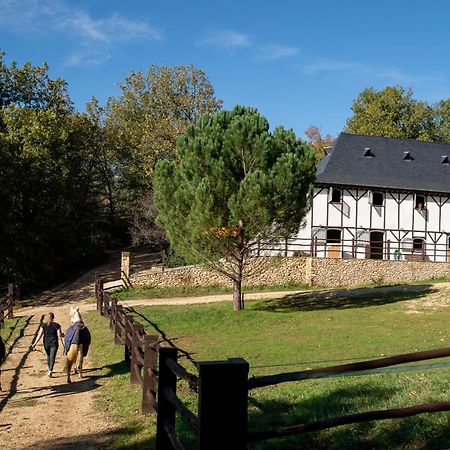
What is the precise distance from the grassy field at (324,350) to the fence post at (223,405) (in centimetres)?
92

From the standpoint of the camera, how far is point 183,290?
1133 inches

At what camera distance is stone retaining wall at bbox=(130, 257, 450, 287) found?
2942cm

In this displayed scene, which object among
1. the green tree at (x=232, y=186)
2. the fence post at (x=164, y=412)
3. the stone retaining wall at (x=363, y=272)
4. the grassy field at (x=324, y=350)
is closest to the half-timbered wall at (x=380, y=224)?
the stone retaining wall at (x=363, y=272)

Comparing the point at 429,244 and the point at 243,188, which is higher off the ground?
the point at 243,188

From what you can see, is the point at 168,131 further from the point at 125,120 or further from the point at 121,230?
the point at 121,230

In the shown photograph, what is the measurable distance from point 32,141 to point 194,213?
60.2 ft

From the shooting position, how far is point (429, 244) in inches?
1366

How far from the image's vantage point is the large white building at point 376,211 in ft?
110

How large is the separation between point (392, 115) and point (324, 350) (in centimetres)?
4318

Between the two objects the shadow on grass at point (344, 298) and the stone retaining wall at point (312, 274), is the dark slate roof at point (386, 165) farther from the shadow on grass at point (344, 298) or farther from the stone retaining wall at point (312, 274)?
the shadow on grass at point (344, 298)

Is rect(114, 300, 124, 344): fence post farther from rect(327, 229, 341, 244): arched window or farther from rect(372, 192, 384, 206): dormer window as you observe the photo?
rect(372, 192, 384, 206): dormer window

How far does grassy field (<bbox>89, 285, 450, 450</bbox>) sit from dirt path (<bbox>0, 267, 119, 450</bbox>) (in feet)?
1.52

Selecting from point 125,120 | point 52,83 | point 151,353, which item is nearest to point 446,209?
point 125,120

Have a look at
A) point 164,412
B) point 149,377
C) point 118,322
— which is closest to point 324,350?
point 118,322
